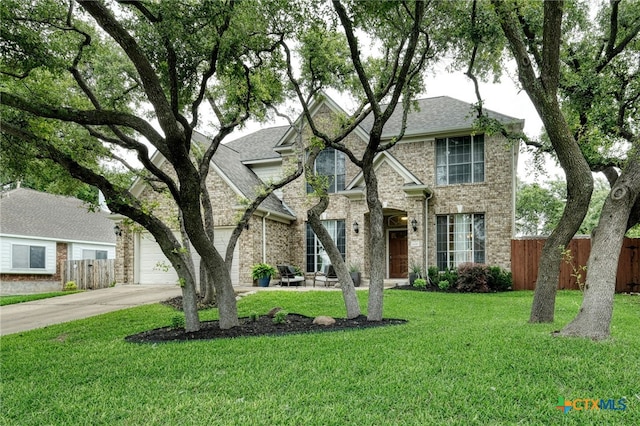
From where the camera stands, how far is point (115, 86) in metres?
10.0

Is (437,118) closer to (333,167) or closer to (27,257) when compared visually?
(333,167)

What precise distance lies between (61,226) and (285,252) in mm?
14372

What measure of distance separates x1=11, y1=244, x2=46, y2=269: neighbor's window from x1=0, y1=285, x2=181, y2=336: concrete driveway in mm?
7757

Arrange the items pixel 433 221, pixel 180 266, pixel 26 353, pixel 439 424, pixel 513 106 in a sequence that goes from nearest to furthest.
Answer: pixel 439 424
pixel 26 353
pixel 180 266
pixel 433 221
pixel 513 106

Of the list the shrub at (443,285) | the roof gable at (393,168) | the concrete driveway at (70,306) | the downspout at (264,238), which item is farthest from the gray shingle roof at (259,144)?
the shrub at (443,285)

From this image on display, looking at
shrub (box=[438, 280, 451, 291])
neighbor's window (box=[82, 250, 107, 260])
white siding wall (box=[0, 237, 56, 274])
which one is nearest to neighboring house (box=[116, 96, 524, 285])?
shrub (box=[438, 280, 451, 291])

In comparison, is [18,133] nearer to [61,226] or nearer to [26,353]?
[26,353]

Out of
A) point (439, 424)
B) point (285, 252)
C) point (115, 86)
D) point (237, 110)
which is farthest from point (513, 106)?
point (439, 424)

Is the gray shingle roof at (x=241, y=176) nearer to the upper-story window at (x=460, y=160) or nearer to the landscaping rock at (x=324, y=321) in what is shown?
the upper-story window at (x=460, y=160)

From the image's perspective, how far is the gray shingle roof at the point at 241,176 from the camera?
16.2 meters

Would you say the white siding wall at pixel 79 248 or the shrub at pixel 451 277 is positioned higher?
the white siding wall at pixel 79 248

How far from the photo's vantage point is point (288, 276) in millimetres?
15164

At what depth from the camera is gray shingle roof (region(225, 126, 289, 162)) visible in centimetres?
1948

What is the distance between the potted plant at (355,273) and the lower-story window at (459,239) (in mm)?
3355
